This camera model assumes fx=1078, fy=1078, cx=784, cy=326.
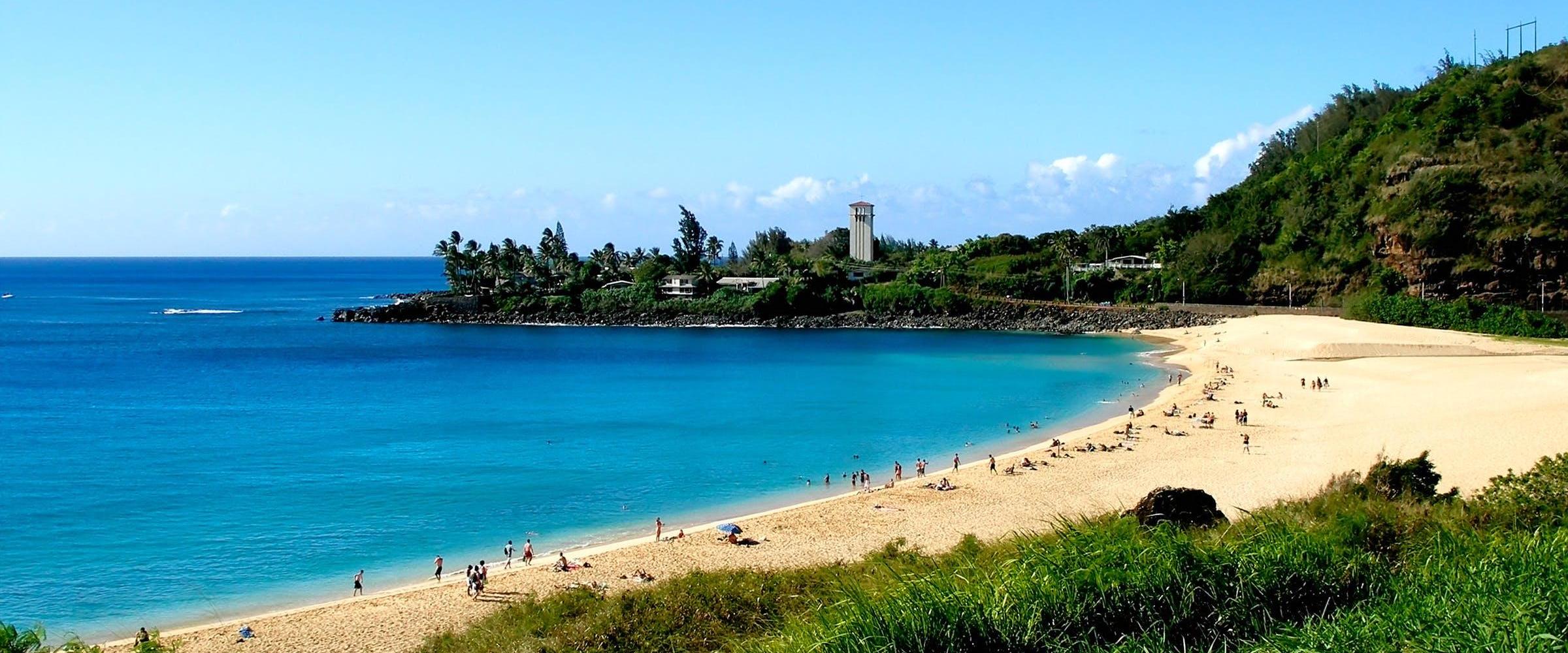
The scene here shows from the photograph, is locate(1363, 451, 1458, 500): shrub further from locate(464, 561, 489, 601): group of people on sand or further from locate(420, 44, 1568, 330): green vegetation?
locate(420, 44, 1568, 330): green vegetation

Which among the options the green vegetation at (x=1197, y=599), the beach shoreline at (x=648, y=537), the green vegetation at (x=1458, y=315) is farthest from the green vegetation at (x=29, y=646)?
the green vegetation at (x=1458, y=315)

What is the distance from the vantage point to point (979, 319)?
90.6m

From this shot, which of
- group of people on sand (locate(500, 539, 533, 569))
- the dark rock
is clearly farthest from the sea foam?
the dark rock

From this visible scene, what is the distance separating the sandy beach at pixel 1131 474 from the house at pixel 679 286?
193 ft

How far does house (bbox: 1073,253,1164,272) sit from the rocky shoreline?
10084 millimetres

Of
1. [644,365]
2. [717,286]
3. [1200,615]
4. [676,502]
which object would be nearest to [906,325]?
[717,286]

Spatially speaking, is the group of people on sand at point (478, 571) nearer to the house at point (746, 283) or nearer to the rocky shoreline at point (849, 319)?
the rocky shoreline at point (849, 319)

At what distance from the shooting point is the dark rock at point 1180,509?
16.8m

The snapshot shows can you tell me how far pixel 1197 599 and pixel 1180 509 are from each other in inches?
316

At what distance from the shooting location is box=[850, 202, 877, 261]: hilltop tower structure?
123375 mm

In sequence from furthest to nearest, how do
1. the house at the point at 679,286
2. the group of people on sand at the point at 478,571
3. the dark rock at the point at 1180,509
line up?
the house at the point at 679,286, the group of people on sand at the point at 478,571, the dark rock at the point at 1180,509

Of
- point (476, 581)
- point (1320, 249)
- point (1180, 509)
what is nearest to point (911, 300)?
point (1320, 249)

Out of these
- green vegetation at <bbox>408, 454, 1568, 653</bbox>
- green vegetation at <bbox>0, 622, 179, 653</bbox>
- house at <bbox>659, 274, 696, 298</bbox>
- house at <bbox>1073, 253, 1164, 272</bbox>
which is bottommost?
green vegetation at <bbox>0, 622, 179, 653</bbox>

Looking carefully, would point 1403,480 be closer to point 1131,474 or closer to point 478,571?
point 1131,474
